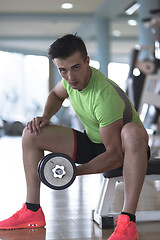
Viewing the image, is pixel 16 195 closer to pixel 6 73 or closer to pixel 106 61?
pixel 106 61

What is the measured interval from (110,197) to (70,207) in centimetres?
37

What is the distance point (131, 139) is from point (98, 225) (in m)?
0.40

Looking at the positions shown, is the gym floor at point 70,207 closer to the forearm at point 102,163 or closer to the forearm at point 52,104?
the forearm at point 102,163

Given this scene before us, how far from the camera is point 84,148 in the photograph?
142 cm

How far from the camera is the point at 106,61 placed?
894 centimetres

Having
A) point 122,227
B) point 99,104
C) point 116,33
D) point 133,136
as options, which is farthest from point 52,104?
point 116,33

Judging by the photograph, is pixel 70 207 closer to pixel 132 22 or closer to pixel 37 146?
pixel 37 146

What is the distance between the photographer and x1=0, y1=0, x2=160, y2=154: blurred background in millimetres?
7250

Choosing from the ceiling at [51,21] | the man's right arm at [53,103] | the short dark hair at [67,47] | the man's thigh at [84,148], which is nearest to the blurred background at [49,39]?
the ceiling at [51,21]

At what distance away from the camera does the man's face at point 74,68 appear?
1.23 meters

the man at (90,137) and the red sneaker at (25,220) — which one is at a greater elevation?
the man at (90,137)

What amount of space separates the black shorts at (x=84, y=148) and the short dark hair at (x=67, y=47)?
310mm

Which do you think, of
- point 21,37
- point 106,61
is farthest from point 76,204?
point 21,37

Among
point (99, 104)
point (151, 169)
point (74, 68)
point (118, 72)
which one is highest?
point (118, 72)
